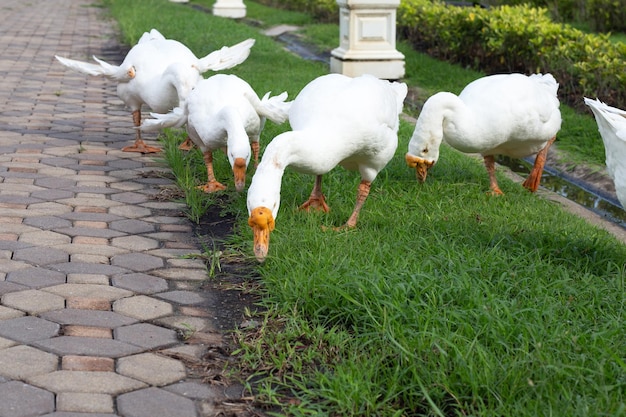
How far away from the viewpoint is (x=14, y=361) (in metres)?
3.16

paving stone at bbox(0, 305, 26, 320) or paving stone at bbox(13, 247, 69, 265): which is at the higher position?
paving stone at bbox(0, 305, 26, 320)

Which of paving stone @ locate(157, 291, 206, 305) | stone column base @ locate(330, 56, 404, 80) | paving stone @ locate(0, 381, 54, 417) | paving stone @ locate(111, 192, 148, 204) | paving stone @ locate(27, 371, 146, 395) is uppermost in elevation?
paving stone @ locate(0, 381, 54, 417)

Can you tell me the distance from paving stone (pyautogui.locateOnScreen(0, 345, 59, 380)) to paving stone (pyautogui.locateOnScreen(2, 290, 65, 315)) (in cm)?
39

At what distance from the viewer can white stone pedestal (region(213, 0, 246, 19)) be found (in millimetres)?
19625

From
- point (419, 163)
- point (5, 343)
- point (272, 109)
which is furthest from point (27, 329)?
point (419, 163)

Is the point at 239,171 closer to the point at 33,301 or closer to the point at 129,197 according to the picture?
A: the point at 129,197

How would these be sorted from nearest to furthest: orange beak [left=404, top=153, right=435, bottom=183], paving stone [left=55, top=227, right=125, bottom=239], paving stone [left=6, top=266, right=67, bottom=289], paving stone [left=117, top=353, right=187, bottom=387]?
paving stone [left=117, top=353, right=187, bottom=387] → paving stone [left=6, top=266, right=67, bottom=289] → paving stone [left=55, top=227, right=125, bottom=239] → orange beak [left=404, top=153, right=435, bottom=183]

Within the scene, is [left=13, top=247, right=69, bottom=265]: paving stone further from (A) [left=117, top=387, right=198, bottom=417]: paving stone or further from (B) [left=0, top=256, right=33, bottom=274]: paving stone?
(A) [left=117, top=387, right=198, bottom=417]: paving stone

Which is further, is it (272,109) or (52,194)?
(272,109)

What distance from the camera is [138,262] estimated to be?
4.37 metres

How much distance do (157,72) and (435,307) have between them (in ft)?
12.5

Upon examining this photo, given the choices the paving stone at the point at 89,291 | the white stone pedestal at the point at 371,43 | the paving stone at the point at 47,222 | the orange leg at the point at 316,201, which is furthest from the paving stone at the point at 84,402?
the white stone pedestal at the point at 371,43

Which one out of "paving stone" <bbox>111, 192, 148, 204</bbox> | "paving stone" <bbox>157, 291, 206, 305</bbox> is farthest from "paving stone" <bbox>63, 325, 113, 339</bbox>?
"paving stone" <bbox>111, 192, 148, 204</bbox>

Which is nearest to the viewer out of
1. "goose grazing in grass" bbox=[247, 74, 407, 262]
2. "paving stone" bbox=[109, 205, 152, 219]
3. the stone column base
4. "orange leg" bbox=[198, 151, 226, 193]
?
"goose grazing in grass" bbox=[247, 74, 407, 262]
